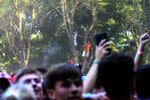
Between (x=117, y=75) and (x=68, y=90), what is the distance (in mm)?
310

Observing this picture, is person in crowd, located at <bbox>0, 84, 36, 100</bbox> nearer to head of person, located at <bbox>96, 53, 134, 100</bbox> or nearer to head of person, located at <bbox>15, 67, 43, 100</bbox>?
head of person, located at <bbox>96, 53, 134, 100</bbox>

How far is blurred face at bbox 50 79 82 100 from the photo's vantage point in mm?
2729

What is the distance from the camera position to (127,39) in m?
34.5

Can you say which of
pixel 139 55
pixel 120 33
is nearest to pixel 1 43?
pixel 120 33

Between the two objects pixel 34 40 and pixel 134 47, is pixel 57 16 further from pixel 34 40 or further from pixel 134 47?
pixel 134 47

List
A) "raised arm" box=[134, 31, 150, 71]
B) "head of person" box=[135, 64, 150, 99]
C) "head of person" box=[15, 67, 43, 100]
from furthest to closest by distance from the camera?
1. "raised arm" box=[134, 31, 150, 71]
2. "head of person" box=[15, 67, 43, 100]
3. "head of person" box=[135, 64, 150, 99]

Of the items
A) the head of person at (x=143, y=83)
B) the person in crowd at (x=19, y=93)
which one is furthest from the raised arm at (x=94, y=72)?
the person in crowd at (x=19, y=93)

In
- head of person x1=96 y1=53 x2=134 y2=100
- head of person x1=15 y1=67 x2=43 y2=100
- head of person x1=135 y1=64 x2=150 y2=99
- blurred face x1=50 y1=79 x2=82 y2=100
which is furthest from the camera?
head of person x1=15 y1=67 x2=43 y2=100

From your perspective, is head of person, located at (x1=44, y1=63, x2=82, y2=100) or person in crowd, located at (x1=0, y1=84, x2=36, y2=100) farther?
head of person, located at (x1=44, y1=63, x2=82, y2=100)

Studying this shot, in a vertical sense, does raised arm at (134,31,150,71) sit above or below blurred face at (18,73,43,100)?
above

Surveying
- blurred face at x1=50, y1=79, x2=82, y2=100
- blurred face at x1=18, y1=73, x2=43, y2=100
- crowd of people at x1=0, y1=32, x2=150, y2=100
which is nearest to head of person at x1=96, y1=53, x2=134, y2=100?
crowd of people at x1=0, y1=32, x2=150, y2=100

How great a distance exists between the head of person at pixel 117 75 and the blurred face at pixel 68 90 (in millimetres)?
146

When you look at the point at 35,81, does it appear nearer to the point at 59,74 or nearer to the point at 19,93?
the point at 59,74

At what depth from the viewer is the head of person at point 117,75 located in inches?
103
